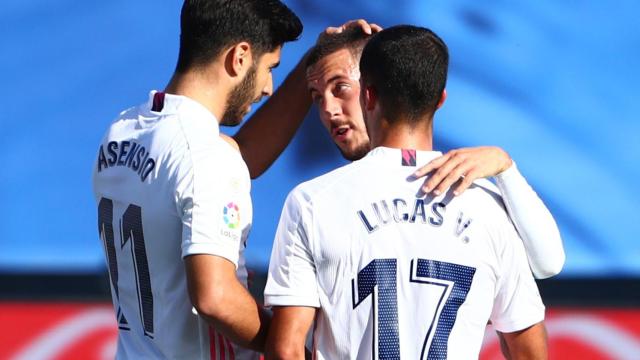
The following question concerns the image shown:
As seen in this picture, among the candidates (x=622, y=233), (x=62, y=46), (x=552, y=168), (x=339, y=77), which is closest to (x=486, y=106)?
(x=552, y=168)

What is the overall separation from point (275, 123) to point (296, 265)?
0.99 meters

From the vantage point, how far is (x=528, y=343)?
2299mm

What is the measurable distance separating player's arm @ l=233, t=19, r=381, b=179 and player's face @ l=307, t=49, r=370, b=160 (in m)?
0.09

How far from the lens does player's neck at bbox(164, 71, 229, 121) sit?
7.95ft

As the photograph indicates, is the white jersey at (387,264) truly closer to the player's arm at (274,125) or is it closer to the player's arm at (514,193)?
the player's arm at (514,193)

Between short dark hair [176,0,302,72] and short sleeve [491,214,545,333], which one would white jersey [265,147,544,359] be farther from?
short dark hair [176,0,302,72]

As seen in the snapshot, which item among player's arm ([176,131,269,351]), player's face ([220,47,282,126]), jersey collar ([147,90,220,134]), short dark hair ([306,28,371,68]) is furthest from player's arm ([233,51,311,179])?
player's arm ([176,131,269,351])

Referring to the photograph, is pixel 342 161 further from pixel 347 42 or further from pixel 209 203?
pixel 209 203

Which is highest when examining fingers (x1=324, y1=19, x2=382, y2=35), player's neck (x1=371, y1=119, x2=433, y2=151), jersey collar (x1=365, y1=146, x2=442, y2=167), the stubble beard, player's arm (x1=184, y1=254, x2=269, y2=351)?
fingers (x1=324, y1=19, x2=382, y2=35)

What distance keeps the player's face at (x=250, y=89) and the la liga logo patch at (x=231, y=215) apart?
302mm

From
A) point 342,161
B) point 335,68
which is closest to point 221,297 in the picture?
point 335,68

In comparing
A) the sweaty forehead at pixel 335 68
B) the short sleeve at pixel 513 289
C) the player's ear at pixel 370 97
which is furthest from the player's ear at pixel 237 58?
the short sleeve at pixel 513 289

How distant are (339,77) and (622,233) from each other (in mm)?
1352

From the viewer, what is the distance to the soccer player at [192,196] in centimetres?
221
